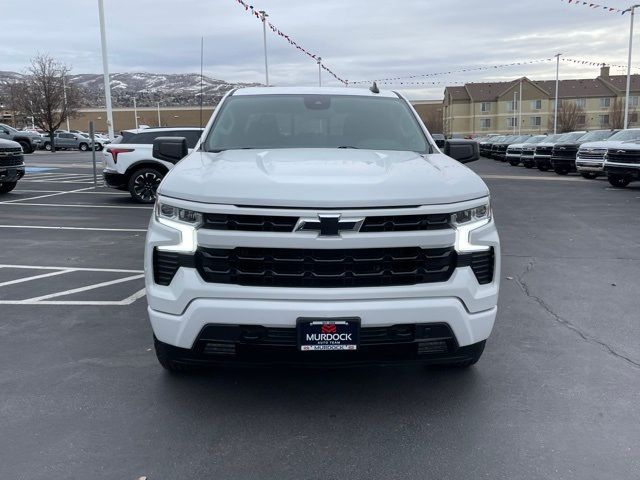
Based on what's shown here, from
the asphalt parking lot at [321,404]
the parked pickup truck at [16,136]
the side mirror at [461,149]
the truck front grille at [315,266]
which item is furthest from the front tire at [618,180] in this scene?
the parked pickup truck at [16,136]

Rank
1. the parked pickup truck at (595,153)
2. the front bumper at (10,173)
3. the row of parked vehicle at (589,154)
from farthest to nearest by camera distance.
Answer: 1. the parked pickup truck at (595,153)
2. the row of parked vehicle at (589,154)
3. the front bumper at (10,173)

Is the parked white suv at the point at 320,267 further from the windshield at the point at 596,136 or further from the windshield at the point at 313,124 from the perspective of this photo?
the windshield at the point at 596,136

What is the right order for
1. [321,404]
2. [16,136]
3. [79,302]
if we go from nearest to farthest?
1. [321,404]
2. [79,302]
3. [16,136]

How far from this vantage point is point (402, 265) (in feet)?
10.9

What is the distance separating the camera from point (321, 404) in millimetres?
3730

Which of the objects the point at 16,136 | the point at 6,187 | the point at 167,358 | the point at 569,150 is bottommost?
the point at 6,187

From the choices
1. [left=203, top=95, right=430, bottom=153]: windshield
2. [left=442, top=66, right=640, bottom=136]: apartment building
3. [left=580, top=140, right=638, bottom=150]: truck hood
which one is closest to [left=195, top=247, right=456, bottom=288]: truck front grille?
[left=203, top=95, right=430, bottom=153]: windshield

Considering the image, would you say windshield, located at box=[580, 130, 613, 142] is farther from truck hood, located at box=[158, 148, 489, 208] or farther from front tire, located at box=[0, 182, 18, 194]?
truck hood, located at box=[158, 148, 489, 208]

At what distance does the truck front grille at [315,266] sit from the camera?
325 cm

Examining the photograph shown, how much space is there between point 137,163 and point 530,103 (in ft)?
281

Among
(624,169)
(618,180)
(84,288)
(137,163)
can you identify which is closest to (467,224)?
(84,288)

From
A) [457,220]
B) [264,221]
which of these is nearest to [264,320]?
[264,221]

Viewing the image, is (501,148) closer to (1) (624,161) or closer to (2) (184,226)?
(1) (624,161)

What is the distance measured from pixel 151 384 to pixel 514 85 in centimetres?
9486
